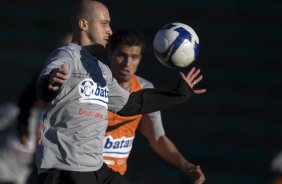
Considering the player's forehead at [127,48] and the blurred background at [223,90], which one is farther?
the blurred background at [223,90]

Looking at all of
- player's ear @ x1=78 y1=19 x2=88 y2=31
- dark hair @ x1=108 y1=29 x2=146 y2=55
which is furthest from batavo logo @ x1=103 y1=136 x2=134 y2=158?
player's ear @ x1=78 y1=19 x2=88 y2=31

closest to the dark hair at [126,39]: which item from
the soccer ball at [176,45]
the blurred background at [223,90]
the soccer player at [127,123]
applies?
the soccer player at [127,123]

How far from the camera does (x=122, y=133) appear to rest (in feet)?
20.4

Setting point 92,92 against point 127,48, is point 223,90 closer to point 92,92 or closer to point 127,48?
point 127,48

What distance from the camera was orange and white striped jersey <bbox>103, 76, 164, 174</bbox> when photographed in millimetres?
6105

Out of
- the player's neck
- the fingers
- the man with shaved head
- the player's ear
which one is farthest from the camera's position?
the player's neck

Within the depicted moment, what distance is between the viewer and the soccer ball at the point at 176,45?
18.2ft

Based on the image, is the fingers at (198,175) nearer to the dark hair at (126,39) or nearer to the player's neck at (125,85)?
the player's neck at (125,85)

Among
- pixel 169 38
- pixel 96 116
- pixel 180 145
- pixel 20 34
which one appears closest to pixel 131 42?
pixel 169 38

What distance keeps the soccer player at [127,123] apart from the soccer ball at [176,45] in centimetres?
58

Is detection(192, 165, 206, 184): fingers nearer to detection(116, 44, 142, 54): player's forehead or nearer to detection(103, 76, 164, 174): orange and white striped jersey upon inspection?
detection(103, 76, 164, 174): orange and white striped jersey

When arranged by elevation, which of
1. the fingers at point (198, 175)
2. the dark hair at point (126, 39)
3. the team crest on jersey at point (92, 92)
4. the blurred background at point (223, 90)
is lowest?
the blurred background at point (223, 90)

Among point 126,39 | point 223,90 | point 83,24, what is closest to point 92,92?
point 83,24

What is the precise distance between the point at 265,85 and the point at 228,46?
0.67 m
